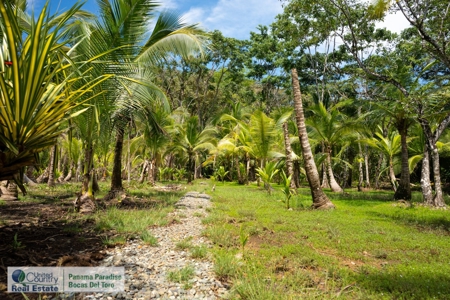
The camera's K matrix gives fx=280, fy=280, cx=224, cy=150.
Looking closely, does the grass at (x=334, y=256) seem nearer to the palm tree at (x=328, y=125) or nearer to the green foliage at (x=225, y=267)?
the green foliage at (x=225, y=267)

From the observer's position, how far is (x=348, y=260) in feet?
13.0

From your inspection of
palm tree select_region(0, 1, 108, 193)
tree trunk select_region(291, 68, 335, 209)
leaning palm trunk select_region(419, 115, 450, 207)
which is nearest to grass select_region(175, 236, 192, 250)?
palm tree select_region(0, 1, 108, 193)

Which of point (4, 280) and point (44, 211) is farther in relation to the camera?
point (44, 211)

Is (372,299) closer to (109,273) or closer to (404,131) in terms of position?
(109,273)

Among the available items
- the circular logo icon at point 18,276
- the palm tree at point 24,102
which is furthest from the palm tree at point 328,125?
the circular logo icon at point 18,276

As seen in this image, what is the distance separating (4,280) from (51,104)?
175 centimetres

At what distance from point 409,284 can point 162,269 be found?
276 cm

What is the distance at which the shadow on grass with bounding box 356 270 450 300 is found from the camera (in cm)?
285

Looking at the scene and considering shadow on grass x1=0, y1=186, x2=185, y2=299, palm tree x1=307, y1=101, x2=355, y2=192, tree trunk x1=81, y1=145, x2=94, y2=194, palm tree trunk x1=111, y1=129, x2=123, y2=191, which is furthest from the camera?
palm tree x1=307, y1=101, x2=355, y2=192

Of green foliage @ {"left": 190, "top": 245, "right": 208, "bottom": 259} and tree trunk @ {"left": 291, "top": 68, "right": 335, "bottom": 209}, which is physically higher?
tree trunk @ {"left": 291, "top": 68, "right": 335, "bottom": 209}

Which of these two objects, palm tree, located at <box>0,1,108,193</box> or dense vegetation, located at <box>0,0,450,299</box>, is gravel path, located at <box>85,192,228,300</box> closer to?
dense vegetation, located at <box>0,0,450,299</box>

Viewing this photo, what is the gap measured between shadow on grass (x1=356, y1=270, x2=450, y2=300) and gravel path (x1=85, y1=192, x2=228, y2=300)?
1.66 meters

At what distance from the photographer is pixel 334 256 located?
13.4 ft

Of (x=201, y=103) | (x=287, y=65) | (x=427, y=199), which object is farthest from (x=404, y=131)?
(x=201, y=103)
